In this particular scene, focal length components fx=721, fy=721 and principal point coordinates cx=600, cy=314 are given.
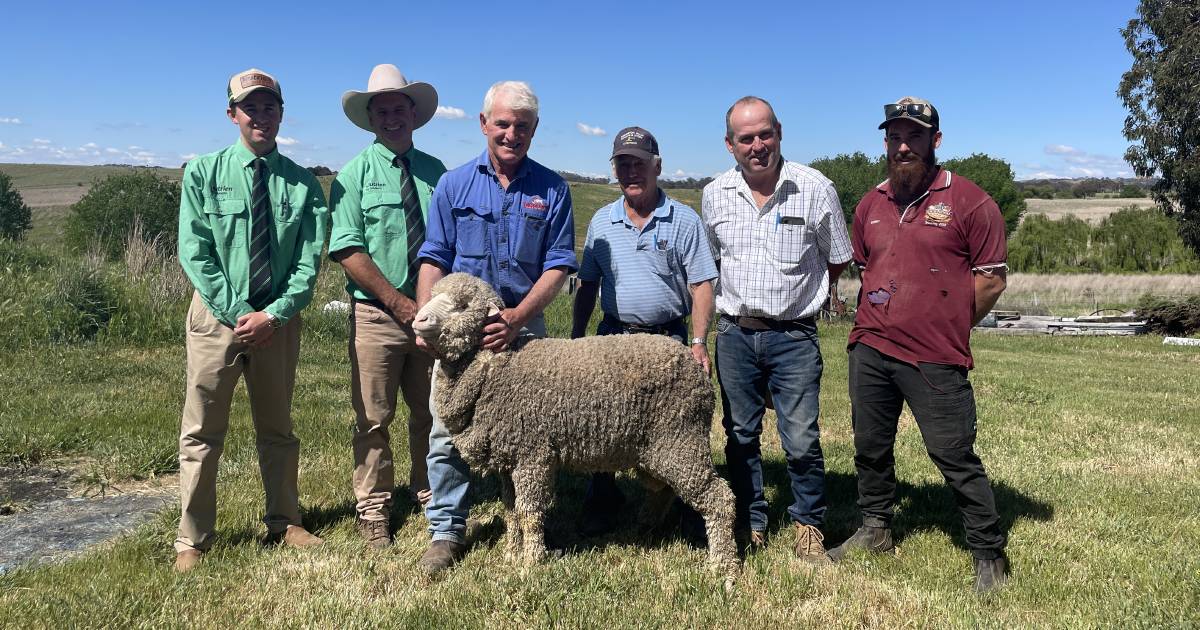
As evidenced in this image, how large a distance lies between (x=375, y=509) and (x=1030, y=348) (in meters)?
16.6

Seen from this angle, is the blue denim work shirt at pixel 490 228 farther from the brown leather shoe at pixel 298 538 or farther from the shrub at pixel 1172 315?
the shrub at pixel 1172 315

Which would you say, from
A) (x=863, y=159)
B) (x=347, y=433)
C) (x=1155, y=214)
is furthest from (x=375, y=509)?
(x=863, y=159)

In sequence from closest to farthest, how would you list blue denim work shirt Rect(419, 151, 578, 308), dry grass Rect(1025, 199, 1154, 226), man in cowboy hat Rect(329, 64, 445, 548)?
1. blue denim work shirt Rect(419, 151, 578, 308)
2. man in cowboy hat Rect(329, 64, 445, 548)
3. dry grass Rect(1025, 199, 1154, 226)

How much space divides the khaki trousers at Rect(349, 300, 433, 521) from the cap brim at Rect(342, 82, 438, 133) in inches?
48.7

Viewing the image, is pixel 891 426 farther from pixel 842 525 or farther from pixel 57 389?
pixel 57 389

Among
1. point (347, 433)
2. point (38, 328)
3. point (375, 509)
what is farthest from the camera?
point (38, 328)

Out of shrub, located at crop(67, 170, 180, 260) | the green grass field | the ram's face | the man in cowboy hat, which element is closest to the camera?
the green grass field

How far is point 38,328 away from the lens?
10.4m

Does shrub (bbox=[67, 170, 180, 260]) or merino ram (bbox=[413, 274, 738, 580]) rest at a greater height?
shrub (bbox=[67, 170, 180, 260])

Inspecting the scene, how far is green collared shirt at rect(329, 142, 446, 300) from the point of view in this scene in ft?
14.6

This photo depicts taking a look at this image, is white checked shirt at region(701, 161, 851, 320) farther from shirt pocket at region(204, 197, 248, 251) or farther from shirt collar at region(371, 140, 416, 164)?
shirt pocket at region(204, 197, 248, 251)

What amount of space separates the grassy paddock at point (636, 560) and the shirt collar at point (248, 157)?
90.9 inches

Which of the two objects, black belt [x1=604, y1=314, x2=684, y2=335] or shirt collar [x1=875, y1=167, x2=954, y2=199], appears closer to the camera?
shirt collar [x1=875, y1=167, x2=954, y2=199]

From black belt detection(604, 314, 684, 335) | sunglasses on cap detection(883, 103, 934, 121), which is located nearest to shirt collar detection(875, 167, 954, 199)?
sunglasses on cap detection(883, 103, 934, 121)
